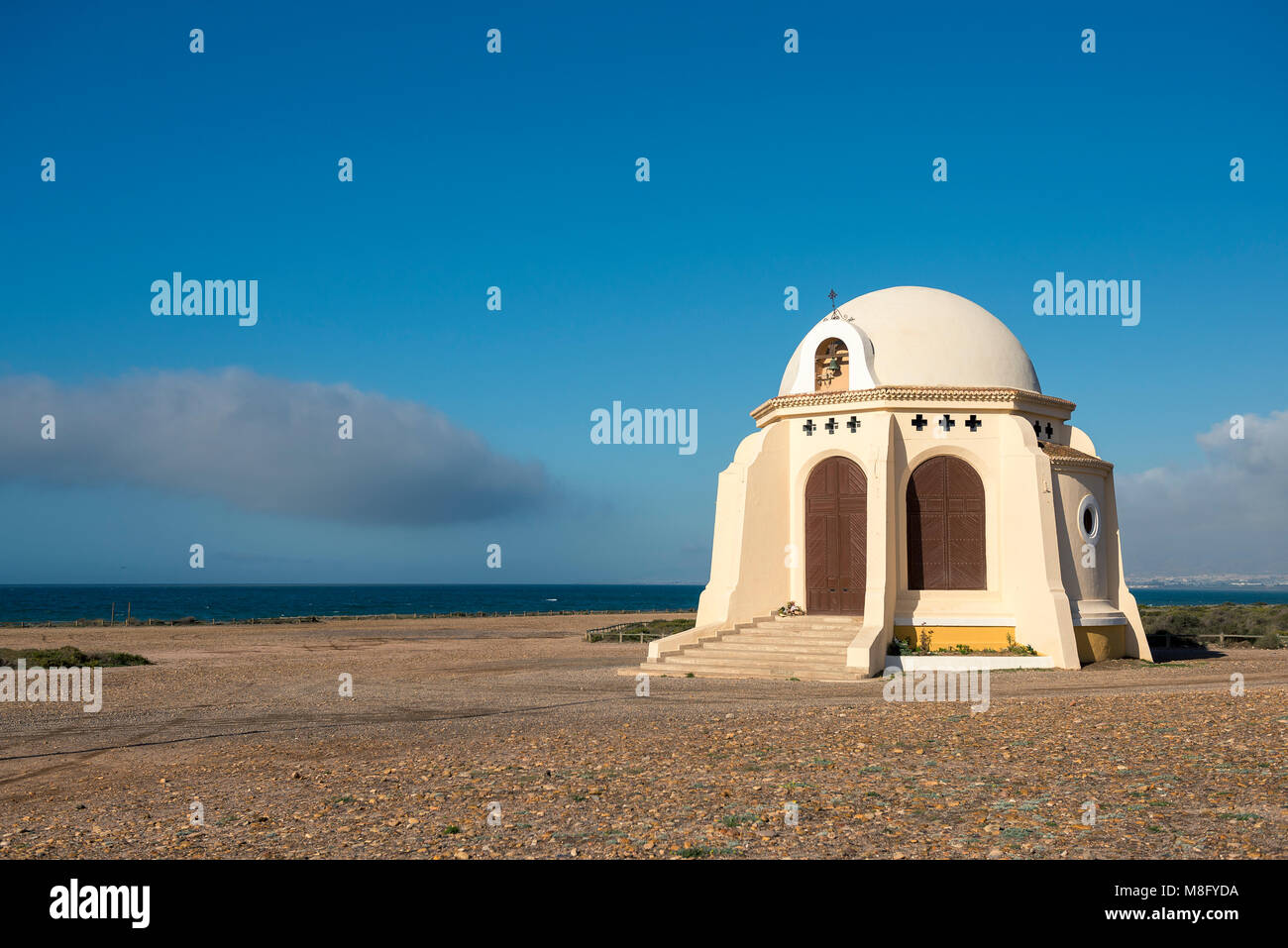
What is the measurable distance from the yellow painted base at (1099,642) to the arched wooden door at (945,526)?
262cm

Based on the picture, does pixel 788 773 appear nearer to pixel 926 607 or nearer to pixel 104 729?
pixel 104 729

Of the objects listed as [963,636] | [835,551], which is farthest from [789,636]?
[963,636]

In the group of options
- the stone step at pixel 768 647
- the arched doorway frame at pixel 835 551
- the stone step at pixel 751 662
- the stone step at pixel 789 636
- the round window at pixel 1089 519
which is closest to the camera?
the stone step at pixel 751 662

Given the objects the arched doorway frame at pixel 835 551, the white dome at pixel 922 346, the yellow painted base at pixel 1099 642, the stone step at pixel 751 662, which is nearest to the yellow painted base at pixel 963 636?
the yellow painted base at pixel 1099 642

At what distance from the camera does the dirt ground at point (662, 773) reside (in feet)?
24.6

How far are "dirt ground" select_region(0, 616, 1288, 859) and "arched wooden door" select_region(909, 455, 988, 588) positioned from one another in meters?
4.56

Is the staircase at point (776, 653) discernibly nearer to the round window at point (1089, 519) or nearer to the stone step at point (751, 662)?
the stone step at point (751, 662)

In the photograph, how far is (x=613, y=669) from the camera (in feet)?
81.8

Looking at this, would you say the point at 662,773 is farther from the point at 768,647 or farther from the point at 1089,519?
the point at 1089,519

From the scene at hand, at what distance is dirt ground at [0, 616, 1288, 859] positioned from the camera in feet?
24.6

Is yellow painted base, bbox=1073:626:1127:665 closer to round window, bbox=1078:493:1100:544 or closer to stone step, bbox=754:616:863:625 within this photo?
round window, bbox=1078:493:1100:544
